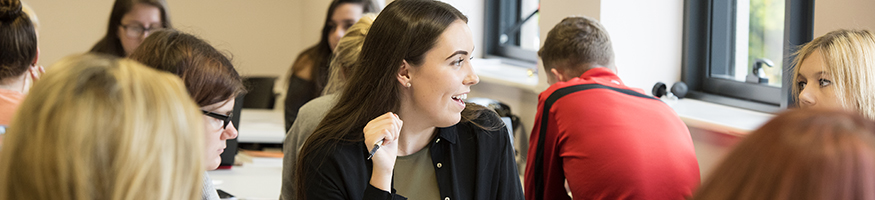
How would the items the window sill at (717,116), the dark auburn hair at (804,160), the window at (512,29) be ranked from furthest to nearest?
the window at (512,29), the window sill at (717,116), the dark auburn hair at (804,160)

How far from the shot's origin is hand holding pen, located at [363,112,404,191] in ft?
4.49

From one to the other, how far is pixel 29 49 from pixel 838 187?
189 centimetres

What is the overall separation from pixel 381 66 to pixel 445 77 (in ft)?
0.48

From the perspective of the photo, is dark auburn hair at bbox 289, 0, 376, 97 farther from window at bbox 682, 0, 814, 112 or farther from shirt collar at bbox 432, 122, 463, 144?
window at bbox 682, 0, 814, 112

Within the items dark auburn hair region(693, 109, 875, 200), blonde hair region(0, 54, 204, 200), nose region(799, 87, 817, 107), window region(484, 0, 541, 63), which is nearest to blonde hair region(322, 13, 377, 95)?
nose region(799, 87, 817, 107)

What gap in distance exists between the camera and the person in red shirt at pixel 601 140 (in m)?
1.87

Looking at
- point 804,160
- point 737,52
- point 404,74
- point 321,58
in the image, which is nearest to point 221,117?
point 404,74

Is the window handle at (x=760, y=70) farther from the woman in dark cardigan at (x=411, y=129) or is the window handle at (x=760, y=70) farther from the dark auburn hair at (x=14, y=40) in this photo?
the dark auburn hair at (x=14, y=40)

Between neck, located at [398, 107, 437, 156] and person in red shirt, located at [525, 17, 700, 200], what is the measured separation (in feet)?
1.96

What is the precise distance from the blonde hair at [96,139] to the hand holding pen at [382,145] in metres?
0.69

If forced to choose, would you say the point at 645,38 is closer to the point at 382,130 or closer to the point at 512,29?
the point at 512,29

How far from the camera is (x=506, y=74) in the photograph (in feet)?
11.8

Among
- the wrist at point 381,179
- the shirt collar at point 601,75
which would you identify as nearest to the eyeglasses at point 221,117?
the wrist at point 381,179

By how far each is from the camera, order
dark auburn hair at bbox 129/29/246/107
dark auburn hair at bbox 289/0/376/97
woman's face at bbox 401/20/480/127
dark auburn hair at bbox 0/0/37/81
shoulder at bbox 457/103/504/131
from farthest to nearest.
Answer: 1. dark auburn hair at bbox 289/0/376/97
2. dark auburn hair at bbox 0/0/37/81
3. shoulder at bbox 457/103/504/131
4. woman's face at bbox 401/20/480/127
5. dark auburn hair at bbox 129/29/246/107
